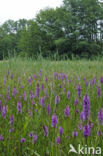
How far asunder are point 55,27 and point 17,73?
36433 mm

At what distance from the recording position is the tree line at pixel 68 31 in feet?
118

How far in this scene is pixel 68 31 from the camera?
124 feet

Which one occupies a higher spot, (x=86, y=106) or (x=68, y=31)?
(x=68, y=31)

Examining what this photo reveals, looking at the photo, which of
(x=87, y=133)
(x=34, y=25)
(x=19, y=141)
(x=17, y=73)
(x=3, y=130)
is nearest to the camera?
(x=87, y=133)

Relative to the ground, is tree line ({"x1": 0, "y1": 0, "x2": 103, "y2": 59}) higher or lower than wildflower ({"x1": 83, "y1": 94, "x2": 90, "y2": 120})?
higher

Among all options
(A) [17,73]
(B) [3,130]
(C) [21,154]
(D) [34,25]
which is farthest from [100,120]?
(D) [34,25]

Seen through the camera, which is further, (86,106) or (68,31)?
(68,31)

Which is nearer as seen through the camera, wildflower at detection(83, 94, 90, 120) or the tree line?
wildflower at detection(83, 94, 90, 120)

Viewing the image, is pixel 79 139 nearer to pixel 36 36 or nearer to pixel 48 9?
pixel 36 36

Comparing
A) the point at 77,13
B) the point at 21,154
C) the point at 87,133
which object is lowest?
the point at 21,154

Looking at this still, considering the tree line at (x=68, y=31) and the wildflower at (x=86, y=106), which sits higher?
the tree line at (x=68, y=31)

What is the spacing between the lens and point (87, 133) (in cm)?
121

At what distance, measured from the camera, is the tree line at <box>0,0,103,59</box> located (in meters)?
35.9

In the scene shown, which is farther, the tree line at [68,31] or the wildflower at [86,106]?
the tree line at [68,31]
